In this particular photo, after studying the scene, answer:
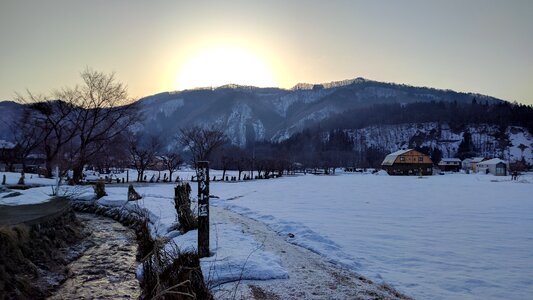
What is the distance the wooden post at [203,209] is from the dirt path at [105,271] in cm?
145

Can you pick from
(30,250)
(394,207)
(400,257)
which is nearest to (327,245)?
(400,257)

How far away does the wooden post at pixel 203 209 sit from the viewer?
7.55 meters

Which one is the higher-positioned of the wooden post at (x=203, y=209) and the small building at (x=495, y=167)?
the small building at (x=495, y=167)

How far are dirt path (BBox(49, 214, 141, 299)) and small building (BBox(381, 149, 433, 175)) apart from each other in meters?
77.5

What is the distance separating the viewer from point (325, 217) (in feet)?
50.3

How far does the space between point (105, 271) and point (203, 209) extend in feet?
9.81

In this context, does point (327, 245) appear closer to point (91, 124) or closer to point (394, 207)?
point (394, 207)

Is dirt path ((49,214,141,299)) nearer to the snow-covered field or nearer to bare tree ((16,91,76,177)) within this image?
the snow-covered field

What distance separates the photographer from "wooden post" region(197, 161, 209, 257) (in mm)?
7555

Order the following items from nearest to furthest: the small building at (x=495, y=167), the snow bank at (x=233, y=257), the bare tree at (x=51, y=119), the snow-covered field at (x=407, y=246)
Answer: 1. the snow bank at (x=233, y=257)
2. the snow-covered field at (x=407, y=246)
3. the bare tree at (x=51, y=119)
4. the small building at (x=495, y=167)

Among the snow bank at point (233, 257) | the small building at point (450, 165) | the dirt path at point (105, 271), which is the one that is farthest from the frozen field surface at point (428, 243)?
the small building at point (450, 165)

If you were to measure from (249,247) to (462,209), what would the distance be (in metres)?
13.4

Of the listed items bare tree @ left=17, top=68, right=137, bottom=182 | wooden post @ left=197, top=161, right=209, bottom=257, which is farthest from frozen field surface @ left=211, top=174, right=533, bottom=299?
bare tree @ left=17, top=68, right=137, bottom=182

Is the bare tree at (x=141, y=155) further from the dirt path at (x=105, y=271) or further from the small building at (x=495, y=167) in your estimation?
the small building at (x=495, y=167)
